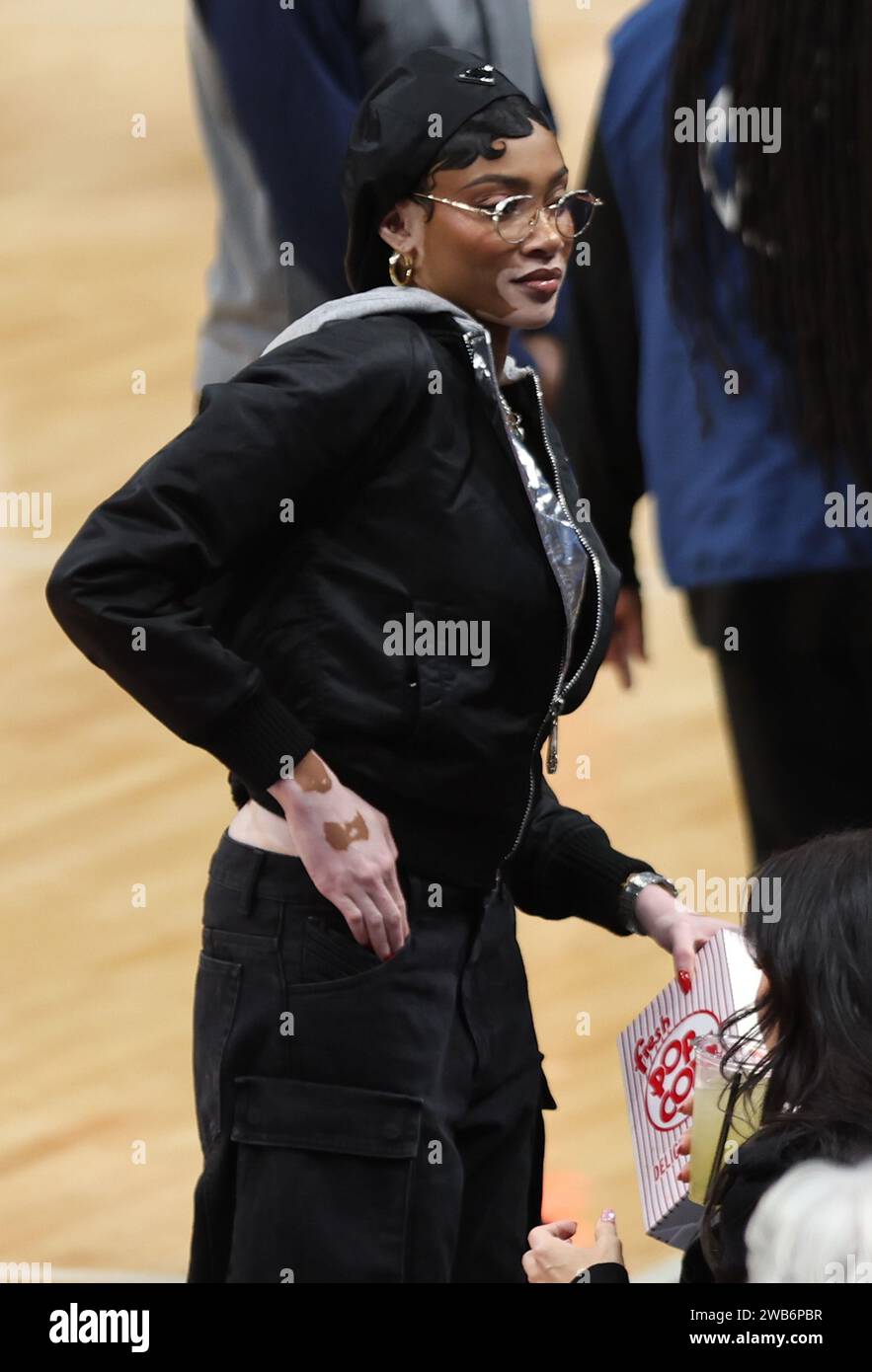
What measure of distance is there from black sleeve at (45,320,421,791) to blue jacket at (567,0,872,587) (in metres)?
0.71

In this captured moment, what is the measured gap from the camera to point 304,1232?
5.31 feet

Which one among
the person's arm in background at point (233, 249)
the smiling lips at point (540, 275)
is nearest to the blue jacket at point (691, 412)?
the person's arm in background at point (233, 249)

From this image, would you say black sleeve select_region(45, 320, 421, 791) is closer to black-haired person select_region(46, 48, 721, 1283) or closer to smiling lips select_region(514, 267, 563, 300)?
black-haired person select_region(46, 48, 721, 1283)

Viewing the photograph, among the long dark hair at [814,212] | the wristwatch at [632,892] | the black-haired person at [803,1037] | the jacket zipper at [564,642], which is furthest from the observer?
the long dark hair at [814,212]

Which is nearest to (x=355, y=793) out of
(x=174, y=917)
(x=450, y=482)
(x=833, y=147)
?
(x=450, y=482)

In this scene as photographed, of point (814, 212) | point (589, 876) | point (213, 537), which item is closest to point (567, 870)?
point (589, 876)

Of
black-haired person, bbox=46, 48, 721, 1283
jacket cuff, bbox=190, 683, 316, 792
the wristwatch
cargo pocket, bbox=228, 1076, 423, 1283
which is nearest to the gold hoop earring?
black-haired person, bbox=46, 48, 721, 1283

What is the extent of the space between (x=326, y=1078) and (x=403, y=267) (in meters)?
0.59

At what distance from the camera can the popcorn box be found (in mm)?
1681

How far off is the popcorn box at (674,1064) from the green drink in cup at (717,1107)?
0.8 inches

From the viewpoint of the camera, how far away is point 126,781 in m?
3.77

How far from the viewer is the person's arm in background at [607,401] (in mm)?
2479

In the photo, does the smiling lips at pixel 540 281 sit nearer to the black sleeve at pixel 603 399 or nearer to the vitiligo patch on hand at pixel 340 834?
the vitiligo patch on hand at pixel 340 834
